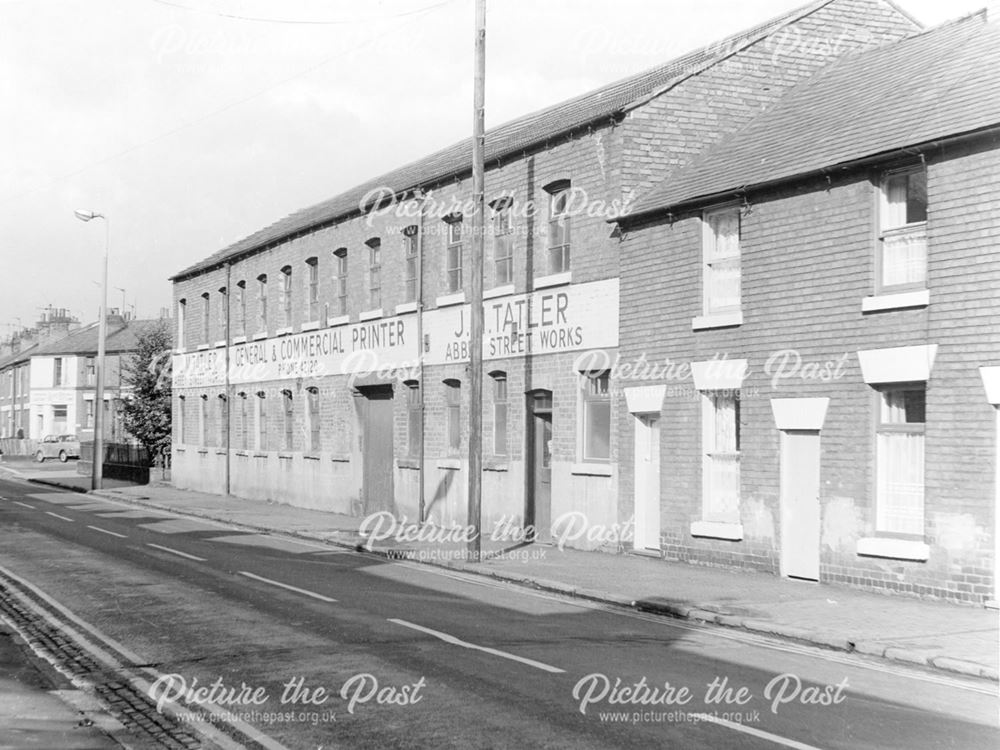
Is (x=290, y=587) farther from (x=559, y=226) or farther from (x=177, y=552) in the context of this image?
(x=559, y=226)

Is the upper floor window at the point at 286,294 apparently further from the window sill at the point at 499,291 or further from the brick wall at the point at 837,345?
the brick wall at the point at 837,345

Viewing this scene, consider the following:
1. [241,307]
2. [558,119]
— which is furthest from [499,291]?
[241,307]

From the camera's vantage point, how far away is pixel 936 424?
1470 cm

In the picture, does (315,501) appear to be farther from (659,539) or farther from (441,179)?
(659,539)

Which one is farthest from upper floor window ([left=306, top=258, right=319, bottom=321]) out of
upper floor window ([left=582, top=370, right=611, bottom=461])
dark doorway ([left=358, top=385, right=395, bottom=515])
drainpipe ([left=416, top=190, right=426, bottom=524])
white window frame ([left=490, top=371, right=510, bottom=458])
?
upper floor window ([left=582, top=370, right=611, bottom=461])

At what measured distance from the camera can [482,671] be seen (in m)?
10.3

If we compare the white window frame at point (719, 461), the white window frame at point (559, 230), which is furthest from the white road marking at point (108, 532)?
the white window frame at point (719, 461)

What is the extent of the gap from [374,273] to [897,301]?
17.0 metres

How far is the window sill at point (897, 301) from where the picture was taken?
49.2 feet

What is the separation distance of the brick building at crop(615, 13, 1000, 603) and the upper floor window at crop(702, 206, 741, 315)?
0.11 ft

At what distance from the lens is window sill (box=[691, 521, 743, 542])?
1792cm

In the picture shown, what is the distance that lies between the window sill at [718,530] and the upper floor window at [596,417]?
2.84 meters

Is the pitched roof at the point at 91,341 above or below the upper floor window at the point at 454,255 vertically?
above

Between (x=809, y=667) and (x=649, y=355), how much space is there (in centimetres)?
945
